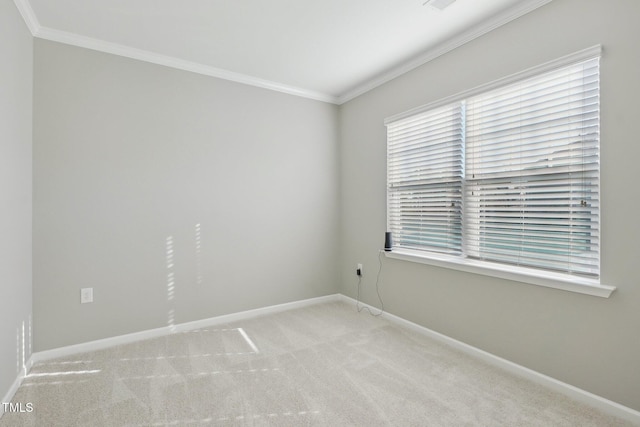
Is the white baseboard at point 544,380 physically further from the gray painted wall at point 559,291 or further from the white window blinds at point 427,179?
the white window blinds at point 427,179

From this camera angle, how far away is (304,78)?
3.40 meters

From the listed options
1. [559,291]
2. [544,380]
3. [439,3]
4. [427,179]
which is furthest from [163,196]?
[544,380]

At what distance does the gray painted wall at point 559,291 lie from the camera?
1758mm

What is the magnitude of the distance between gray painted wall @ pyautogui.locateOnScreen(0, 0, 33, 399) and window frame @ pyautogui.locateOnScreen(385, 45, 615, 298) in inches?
117

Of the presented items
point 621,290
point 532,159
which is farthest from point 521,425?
point 532,159

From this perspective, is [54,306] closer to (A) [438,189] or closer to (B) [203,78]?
(B) [203,78]

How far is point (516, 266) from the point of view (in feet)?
7.54

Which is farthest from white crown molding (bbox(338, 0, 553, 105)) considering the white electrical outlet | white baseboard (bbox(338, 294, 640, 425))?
the white electrical outlet

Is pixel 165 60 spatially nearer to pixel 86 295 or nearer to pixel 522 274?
pixel 86 295

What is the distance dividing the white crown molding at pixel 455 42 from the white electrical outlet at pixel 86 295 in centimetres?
329

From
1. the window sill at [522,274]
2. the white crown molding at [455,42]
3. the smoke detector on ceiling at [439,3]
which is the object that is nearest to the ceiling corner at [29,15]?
the smoke detector on ceiling at [439,3]

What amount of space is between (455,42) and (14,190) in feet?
11.1

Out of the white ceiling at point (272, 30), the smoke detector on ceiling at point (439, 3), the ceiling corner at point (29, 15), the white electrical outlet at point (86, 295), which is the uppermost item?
the white ceiling at point (272, 30)

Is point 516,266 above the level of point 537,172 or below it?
below
